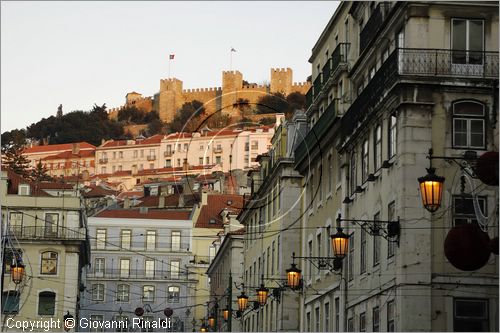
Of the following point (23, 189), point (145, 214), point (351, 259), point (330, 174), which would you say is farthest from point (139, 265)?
point (351, 259)

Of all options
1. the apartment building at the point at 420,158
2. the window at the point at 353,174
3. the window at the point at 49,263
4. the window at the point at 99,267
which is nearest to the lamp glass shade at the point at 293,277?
the apartment building at the point at 420,158

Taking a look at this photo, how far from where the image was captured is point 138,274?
440 feet

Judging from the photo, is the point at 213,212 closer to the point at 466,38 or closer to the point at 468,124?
the point at 466,38

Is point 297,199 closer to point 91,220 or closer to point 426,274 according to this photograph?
point 426,274

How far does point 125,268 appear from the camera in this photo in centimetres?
13438

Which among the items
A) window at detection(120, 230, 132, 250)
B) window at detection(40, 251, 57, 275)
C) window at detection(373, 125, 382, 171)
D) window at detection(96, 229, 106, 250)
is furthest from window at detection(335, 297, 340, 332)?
window at detection(120, 230, 132, 250)

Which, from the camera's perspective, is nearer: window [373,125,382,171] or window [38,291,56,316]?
window [373,125,382,171]

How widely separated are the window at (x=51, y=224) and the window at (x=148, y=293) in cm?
2837

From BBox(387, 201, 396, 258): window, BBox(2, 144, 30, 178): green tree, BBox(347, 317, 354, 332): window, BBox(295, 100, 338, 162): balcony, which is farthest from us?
BBox(2, 144, 30, 178): green tree

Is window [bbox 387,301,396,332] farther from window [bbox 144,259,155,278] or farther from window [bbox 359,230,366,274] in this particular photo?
window [bbox 144,259,155,278]

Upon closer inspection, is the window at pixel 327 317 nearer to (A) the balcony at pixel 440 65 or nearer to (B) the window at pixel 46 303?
(A) the balcony at pixel 440 65

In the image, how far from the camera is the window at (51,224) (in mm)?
101938

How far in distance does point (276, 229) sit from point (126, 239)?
62747 millimetres

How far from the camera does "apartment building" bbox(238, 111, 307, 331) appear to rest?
6944 cm
